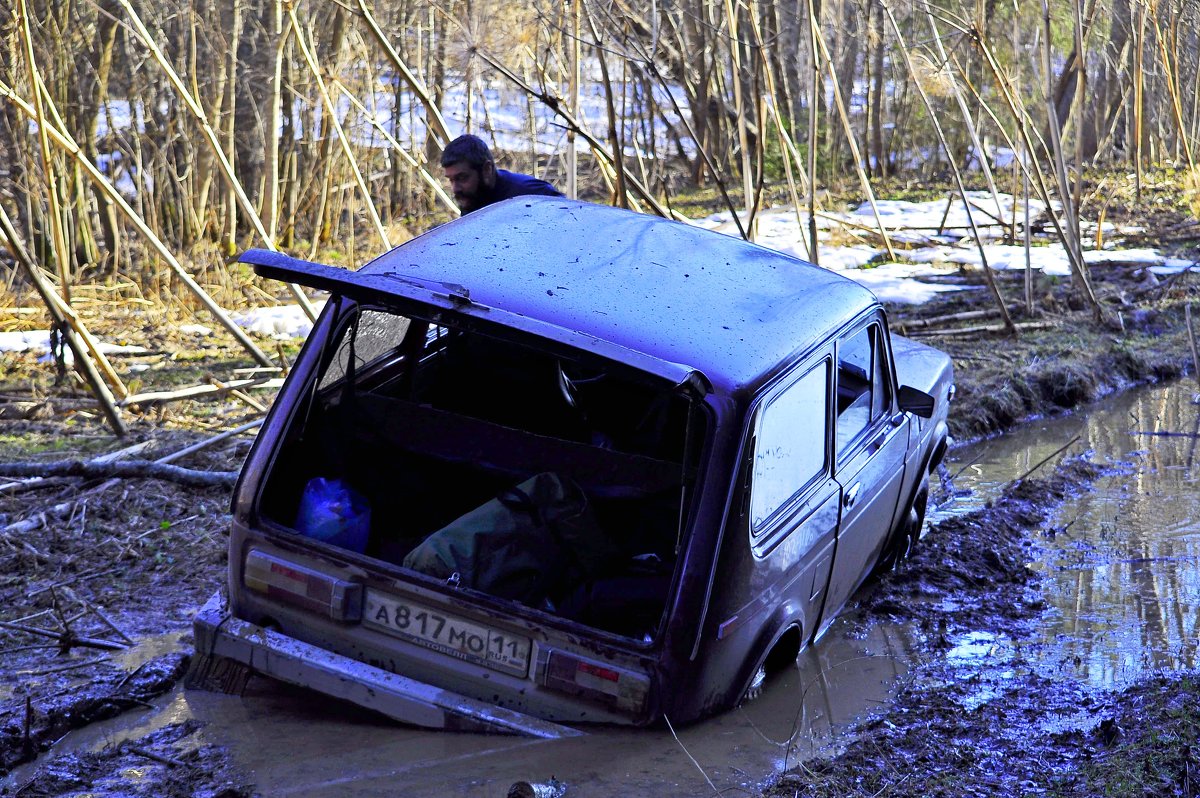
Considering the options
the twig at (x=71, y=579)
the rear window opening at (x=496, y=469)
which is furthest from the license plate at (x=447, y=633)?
the twig at (x=71, y=579)

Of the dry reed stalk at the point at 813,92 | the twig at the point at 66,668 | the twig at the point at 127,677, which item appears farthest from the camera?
the dry reed stalk at the point at 813,92

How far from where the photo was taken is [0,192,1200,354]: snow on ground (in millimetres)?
9727

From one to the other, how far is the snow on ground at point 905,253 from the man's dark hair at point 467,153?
380cm

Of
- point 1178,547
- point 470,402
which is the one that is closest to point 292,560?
point 470,402

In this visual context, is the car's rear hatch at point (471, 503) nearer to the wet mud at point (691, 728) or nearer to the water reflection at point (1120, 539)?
the wet mud at point (691, 728)

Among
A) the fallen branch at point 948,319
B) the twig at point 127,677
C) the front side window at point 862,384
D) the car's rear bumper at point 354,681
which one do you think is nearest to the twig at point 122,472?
the twig at point 127,677

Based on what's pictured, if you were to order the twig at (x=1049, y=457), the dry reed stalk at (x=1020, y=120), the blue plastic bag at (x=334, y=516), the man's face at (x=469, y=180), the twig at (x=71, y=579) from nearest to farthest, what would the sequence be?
the blue plastic bag at (x=334, y=516)
the twig at (x=71, y=579)
the man's face at (x=469, y=180)
the twig at (x=1049, y=457)
the dry reed stalk at (x=1020, y=120)

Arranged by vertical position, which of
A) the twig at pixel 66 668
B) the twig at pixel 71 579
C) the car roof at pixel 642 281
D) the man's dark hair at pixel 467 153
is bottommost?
the twig at pixel 71 579

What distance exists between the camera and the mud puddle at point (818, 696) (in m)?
3.27

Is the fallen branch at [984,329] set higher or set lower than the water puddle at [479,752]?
lower

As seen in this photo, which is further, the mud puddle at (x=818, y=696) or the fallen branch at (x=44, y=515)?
the fallen branch at (x=44, y=515)

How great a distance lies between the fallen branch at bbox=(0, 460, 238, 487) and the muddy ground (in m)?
0.06

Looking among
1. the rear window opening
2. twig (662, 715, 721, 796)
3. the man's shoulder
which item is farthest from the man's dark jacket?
twig (662, 715, 721, 796)

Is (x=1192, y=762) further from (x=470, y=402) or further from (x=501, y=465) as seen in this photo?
(x=470, y=402)
